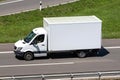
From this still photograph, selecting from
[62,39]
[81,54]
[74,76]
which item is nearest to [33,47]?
[62,39]

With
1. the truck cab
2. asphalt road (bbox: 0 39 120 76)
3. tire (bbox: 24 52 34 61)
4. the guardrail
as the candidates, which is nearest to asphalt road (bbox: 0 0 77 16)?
asphalt road (bbox: 0 39 120 76)

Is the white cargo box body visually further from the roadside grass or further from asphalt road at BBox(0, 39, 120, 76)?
the roadside grass

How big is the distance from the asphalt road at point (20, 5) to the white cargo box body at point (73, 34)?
12.4 m

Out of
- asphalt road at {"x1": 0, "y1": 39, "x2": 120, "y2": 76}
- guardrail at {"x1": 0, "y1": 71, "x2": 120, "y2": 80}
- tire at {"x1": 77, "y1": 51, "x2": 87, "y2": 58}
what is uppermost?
guardrail at {"x1": 0, "y1": 71, "x2": 120, "y2": 80}

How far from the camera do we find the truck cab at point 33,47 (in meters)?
27.2

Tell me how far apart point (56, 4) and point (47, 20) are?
13055 millimetres

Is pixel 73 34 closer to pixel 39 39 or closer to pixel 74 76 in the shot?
pixel 39 39

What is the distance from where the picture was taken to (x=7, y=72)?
980 inches

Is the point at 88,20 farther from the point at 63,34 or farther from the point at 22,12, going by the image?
the point at 22,12

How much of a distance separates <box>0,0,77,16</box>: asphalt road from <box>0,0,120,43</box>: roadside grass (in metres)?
1.24

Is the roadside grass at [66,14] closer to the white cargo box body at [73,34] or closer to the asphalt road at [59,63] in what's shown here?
the asphalt road at [59,63]

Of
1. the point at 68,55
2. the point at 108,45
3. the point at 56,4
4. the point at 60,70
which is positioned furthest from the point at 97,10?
the point at 60,70

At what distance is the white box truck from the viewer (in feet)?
89.2

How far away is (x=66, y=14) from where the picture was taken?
3838cm
